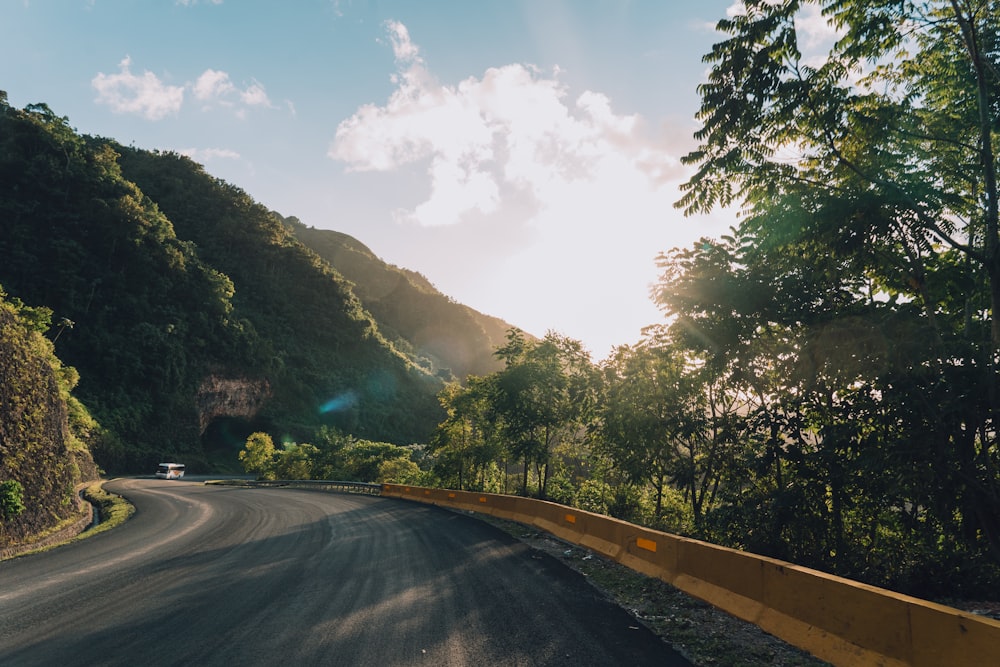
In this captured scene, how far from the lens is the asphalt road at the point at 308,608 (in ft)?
13.6

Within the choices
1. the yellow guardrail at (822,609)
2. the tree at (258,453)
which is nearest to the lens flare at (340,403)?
the tree at (258,453)

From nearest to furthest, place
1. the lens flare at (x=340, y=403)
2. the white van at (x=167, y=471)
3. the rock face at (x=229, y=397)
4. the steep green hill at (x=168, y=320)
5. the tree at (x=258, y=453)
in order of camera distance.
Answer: the white van at (x=167, y=471)
the steep green hill at (x=168, y=320)
the tree at (x=258, y=453)
the rock face at (x=229, y=397)
the lens flare at (x=340, y=403)

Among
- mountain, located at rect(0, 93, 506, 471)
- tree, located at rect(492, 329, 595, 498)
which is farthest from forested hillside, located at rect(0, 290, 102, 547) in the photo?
mountain, located at rect(0, 93, 506, 471)

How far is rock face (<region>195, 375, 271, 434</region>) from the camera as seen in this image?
69.4 metres

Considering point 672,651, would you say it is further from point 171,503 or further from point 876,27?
point 171,503

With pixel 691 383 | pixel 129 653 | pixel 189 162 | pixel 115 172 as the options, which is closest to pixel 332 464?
pixel 691 383

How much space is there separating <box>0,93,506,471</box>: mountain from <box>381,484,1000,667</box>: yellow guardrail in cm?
4947

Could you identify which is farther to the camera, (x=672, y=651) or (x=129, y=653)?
(x=672, y=651)

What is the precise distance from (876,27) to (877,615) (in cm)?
709

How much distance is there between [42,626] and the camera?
482cm

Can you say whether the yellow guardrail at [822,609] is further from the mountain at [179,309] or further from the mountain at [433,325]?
the mountain at [433,325]

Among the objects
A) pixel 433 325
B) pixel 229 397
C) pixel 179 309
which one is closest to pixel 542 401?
pixel 229 397

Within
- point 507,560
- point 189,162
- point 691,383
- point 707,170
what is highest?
point 189,162

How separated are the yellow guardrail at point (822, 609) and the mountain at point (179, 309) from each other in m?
49.5
